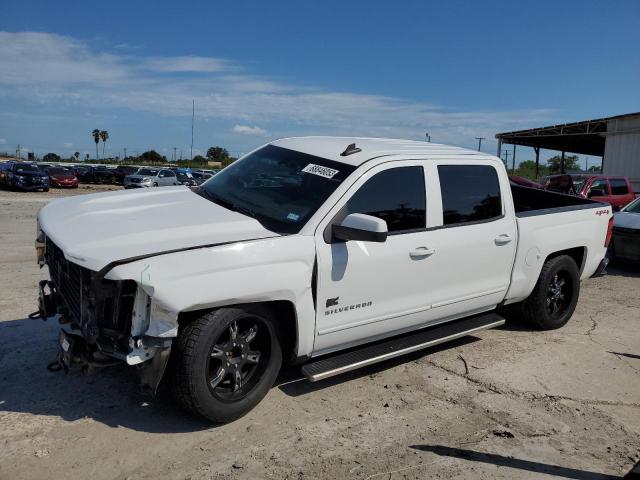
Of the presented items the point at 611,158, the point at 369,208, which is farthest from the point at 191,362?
the point at 611,158

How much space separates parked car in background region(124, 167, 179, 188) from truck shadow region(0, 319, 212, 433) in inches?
1185

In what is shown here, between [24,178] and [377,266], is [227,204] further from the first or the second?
[24,178]

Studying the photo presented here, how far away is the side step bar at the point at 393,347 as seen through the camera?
3.85 meters

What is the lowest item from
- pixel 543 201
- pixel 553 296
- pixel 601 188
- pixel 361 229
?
pixel 553 296

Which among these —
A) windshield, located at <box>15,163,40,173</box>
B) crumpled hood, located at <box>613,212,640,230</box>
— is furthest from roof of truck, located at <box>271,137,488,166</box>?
windshield, located at <box>15,163,40,173</box>

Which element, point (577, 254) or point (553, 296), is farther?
point (577, 254)

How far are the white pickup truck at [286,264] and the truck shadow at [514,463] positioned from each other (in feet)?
2.66

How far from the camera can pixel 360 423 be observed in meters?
3.74

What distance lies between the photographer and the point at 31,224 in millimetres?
13625

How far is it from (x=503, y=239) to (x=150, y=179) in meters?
32.5

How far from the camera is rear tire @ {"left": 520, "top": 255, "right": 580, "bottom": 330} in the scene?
5684 millimetres

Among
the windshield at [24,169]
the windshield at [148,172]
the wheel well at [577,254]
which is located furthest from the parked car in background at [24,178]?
the wheel well at [577,254]

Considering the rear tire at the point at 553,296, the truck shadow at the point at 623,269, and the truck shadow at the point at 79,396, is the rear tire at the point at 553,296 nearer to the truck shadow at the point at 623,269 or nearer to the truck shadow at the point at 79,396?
the truck shadow at the point at 79,396

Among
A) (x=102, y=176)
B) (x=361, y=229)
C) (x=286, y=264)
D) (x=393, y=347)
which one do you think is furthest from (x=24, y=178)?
(x=361, y=229)
